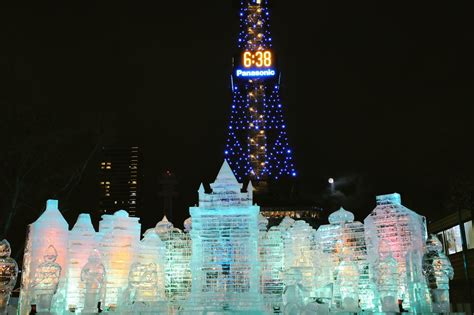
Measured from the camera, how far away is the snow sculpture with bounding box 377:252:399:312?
14.5 m

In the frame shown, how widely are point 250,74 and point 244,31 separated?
6.03 meters

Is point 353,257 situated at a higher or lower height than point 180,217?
lower

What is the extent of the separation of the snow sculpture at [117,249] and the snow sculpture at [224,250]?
2946mm

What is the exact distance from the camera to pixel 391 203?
1786 centimetres

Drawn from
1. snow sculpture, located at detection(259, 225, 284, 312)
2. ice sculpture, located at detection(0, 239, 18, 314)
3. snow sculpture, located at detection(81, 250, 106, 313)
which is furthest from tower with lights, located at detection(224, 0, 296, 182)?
ice sculpture, located at detection(0, 239, 18, 314)

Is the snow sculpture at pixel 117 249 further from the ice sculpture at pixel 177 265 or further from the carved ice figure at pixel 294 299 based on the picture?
the carved ice figure at pixel 294 299

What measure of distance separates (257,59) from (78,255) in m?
47.0

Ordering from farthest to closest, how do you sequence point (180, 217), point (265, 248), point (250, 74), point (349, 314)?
1. point (250, 74)
2. point (180, 217)
3. point (265, 248)
4. point (349, 314)

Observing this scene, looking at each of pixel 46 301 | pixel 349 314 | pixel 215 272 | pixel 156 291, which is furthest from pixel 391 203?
pixel 46 301

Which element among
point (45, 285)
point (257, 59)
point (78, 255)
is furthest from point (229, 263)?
point (257, 59)

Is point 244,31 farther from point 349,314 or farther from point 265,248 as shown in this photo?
point 349,314

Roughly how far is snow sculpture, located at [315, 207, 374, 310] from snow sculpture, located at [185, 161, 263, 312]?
3.43 metres

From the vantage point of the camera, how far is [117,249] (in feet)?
61.8

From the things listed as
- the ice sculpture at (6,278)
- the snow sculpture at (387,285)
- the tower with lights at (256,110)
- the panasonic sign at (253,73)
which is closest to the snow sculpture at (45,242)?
the ice sculpture at (6,278)
